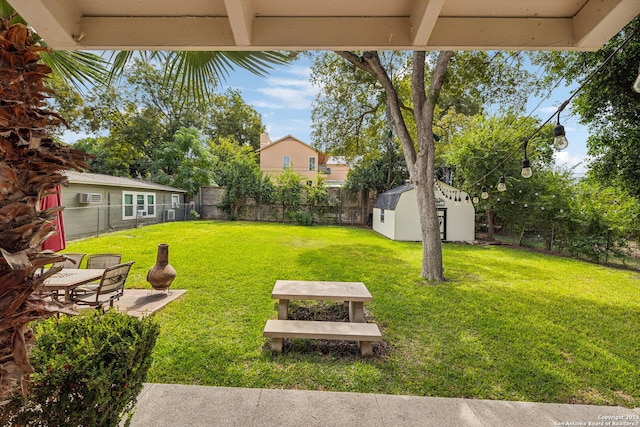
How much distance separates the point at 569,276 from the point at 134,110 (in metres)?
28.1

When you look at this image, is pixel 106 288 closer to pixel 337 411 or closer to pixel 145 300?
pixel 145 300

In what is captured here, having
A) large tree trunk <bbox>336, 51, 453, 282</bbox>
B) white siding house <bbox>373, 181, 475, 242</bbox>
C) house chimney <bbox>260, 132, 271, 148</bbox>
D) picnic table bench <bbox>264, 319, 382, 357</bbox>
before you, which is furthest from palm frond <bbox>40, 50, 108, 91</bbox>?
house chimney <bbox>260, 132, 271, 148</bbox>

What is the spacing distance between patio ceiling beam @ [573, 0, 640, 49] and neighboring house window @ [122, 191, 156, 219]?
53.1 ft

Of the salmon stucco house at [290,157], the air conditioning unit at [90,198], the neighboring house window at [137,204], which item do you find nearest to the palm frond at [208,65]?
the air conditioning unit at [90,198]

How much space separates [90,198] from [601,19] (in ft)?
47.7

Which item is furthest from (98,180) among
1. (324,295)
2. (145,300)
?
(324,295)

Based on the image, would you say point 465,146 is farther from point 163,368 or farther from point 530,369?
point 163,368

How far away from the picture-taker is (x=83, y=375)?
164 centimetres

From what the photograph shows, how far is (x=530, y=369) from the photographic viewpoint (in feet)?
10.4

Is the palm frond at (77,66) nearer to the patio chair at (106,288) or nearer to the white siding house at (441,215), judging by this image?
the patio chair at (106,288)

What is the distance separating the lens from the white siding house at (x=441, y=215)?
497 inches

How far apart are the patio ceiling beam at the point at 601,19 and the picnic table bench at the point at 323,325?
9.70 ft

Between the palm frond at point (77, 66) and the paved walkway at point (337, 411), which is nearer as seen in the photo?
the palm frond at point (77, 66)

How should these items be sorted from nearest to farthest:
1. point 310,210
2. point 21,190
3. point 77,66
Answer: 1. point 21,190
2. point 77,66
3. point 310,210
